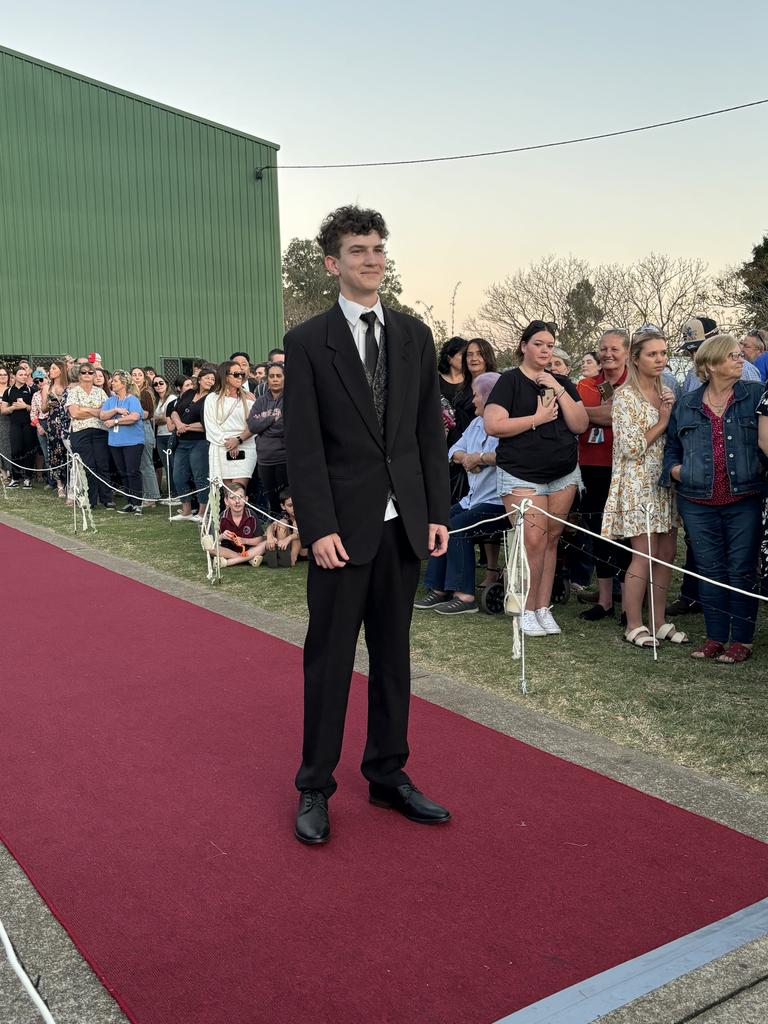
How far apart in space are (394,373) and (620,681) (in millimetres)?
2673

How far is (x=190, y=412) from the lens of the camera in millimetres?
11602

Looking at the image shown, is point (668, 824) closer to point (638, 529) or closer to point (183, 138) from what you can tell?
point (638, 529)

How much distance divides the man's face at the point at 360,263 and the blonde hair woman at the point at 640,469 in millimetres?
3079

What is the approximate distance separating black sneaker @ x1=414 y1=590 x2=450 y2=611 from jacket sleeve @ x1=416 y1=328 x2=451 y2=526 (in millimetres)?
3662

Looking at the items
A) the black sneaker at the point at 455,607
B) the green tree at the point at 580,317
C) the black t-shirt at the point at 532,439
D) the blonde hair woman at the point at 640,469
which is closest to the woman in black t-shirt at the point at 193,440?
the black sneaker at the point at 455,607

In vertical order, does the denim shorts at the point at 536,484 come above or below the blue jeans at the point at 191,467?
above

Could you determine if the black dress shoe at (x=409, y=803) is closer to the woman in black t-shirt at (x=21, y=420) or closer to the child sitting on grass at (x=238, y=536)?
the child sitting on grass at (x=238, y=536)

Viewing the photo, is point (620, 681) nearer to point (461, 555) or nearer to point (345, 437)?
point (461, 555)

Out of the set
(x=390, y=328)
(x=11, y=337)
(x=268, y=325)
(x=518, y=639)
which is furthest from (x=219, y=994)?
(x=268, y=325)

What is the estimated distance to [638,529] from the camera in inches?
240

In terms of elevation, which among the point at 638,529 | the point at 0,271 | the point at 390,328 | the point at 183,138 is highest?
the point at 183,138

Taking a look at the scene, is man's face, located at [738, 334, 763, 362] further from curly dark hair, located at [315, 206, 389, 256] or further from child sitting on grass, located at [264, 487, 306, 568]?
curly dark hair, located at [315, 206, 389, 256]

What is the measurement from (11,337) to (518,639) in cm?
1948

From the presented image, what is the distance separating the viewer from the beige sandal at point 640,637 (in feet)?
19.9
